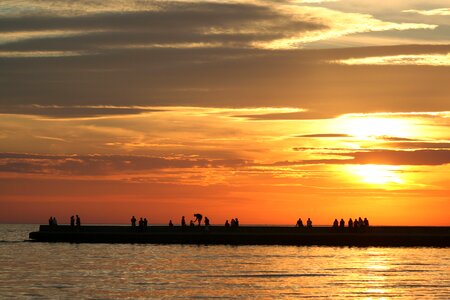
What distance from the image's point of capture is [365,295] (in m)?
55.2

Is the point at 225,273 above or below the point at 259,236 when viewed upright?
below

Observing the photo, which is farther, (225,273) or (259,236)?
(259,236)

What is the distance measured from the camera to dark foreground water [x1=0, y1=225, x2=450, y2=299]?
56.7 meters

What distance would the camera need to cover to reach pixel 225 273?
68375mm

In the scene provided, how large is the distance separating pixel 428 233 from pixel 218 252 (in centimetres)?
2887

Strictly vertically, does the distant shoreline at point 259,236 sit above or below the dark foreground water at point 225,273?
above

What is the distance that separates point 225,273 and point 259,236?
36.8 m

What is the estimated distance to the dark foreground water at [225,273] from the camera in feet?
186

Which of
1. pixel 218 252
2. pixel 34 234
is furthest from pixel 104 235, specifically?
pixel 218 252

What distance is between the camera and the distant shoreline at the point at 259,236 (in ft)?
331

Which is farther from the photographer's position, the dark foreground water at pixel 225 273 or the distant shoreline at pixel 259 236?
the distant shoreline at pixel 259 236

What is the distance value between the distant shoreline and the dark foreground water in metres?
1.89

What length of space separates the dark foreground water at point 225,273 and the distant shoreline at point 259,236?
6.19ft

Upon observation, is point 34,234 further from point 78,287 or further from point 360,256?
point 78,287
